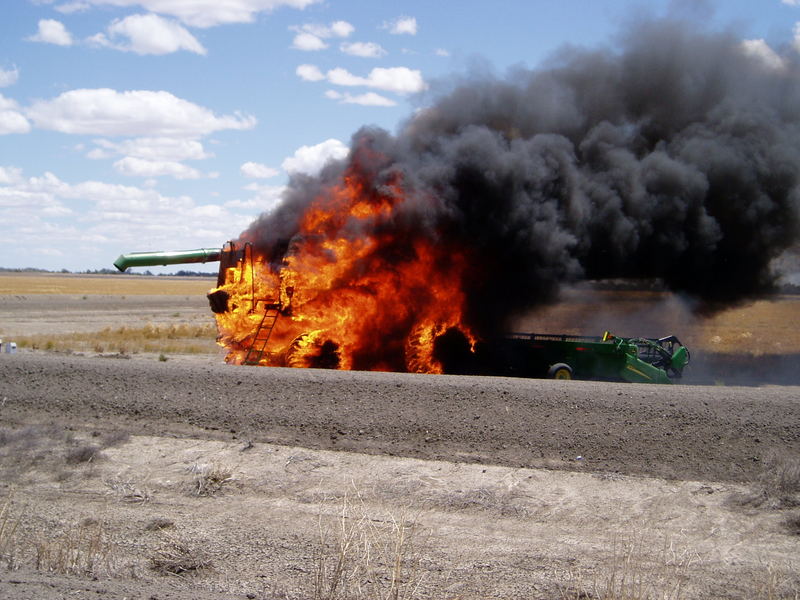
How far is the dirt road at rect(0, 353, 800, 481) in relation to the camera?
11.3 metres

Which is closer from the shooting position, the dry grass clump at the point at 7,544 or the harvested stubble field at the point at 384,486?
the dry grass clump at the point at 7,544

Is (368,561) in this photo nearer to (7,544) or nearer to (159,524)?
(7,544)

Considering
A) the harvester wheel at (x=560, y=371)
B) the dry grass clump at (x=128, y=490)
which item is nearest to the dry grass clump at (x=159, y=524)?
the dry grass clump at (x=128, y=490)

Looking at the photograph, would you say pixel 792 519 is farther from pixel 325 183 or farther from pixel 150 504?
pixel 325 183

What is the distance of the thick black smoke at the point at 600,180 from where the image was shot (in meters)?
20.5

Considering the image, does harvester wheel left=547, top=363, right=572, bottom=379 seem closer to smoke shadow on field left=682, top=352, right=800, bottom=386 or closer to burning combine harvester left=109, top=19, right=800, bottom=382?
burning combine harvester left=109, top=19, right=800, bottom=382

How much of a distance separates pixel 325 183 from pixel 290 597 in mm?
14758

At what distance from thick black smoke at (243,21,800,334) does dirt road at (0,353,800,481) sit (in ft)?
20.1

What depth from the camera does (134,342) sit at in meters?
31.2

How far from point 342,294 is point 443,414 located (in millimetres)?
7207

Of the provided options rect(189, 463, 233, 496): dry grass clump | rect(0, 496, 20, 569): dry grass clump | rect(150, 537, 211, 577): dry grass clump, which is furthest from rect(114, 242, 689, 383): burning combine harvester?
rect(0, 496, 20, 569): dry grass clump

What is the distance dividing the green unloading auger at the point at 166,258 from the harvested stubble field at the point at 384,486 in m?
4.42

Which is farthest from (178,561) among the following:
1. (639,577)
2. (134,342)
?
(134,342)

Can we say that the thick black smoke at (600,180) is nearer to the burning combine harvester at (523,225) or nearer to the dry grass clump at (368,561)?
the burning combine harvester at (523,225)
